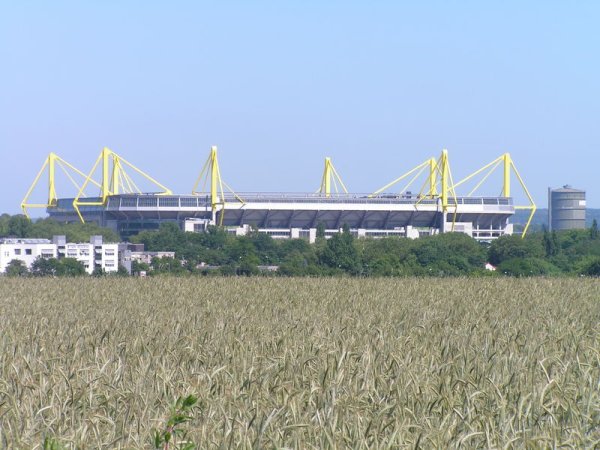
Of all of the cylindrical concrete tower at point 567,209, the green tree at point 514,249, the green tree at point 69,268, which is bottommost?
the green tree at point 69,268

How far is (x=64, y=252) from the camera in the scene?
92.9m

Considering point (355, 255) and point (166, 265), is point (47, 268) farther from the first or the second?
point (355, 255)

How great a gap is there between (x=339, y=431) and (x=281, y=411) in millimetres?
408

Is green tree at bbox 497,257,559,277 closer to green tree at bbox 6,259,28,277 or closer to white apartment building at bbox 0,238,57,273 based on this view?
green tree at bbox 6,259,28,277

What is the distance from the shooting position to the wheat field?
8.18 m


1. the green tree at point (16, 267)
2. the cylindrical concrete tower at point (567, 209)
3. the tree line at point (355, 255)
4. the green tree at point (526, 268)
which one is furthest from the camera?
the cylindrical concrete tower at point (567, 209)

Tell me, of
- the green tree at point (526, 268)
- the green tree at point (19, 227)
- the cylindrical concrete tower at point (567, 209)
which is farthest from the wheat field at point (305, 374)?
the cylindrical concrete tower at point (567, 209)

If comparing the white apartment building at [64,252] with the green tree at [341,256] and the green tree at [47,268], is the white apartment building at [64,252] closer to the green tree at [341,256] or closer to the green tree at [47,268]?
the green tree at [47,268]

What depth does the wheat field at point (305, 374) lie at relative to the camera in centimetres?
818

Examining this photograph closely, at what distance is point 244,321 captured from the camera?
17.5m

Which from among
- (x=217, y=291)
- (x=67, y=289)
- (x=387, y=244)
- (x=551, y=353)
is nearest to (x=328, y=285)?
(x=217, y=291)

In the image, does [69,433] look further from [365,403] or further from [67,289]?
[67,289]

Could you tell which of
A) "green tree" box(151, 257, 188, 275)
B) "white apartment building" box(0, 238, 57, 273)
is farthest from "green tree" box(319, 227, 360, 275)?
"white apartment building" box(0, 238, 57, 273)

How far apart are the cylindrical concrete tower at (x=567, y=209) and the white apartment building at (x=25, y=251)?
11078 cm
